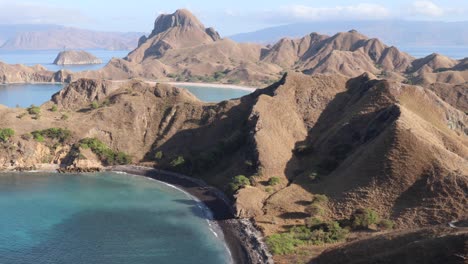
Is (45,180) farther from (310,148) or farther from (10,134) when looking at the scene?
(310,148)

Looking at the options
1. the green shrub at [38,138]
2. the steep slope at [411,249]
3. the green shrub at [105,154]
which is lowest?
the green shrub at [105,154]

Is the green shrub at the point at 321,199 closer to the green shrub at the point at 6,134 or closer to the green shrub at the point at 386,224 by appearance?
the green shrub at the point at 386,224

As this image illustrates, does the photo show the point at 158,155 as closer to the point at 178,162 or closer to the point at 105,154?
the point at 178,162

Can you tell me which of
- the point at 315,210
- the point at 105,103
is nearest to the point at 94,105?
the point at 105,103

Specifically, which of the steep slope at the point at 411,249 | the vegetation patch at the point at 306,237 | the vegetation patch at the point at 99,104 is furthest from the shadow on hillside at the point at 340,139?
the vegetation patch at the point at 99,104

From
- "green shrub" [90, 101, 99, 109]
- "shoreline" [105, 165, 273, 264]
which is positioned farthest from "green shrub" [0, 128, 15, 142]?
"green shrub" [90, 101, 99, 109]

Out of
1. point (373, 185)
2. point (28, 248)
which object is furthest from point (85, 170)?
point (373, 185)
